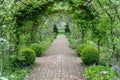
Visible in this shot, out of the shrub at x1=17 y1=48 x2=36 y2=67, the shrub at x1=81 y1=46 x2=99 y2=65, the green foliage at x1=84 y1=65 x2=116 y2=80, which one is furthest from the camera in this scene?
the shrub at x1=81 y1=46 x2=99 y2=65

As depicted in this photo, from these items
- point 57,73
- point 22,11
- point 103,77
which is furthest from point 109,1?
point 22,11

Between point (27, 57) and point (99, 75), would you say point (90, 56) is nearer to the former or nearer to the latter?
point (27, 57)

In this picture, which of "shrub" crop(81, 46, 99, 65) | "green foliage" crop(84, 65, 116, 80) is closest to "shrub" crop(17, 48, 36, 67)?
"shrub" crop(81, 46, 99, 65)

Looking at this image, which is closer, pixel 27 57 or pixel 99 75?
pixel 99 75

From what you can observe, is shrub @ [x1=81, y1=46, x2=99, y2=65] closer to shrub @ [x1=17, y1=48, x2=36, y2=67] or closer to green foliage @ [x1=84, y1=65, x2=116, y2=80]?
shrub @ [x1=17, y1=48, x2=36, y2=67]

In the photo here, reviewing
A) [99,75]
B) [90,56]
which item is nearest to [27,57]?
[90,56]

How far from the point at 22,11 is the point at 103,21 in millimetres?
3709

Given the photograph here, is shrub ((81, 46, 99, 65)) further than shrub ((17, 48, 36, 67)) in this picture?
Yes

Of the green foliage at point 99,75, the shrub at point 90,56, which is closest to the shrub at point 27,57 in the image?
the shrub at point 90,56

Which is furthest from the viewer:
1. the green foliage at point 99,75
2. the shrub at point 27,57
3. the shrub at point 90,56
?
the shrub at point 90,56

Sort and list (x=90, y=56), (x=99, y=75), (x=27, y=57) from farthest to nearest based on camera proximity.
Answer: (x=90, y=56)
(x=27, y=57)
(x=99, y=75)

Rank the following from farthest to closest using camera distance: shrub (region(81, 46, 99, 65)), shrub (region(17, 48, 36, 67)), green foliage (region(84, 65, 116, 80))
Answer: shrub (region(81, 46, 99, 65)) < shrub (region(17, 48, 36, 67)) < green foliage (region(84, 65, 116, 80))

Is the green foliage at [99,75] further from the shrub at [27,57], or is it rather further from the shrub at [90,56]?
the shrub at [27,57]

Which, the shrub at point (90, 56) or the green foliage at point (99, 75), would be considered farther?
the shrub at point (90, 56)
